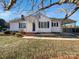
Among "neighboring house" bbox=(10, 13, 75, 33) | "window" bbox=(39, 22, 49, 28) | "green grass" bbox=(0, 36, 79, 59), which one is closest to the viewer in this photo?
"green grass" bbox=(0, 36, 79, 59)

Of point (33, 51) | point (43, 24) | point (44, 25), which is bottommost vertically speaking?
point (33, 51)

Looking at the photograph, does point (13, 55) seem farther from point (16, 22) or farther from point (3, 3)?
point (16, 22)

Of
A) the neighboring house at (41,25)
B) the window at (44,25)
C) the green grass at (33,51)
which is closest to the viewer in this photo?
the green grass at (33,51)

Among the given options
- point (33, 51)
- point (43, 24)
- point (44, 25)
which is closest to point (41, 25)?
point (43, 24)

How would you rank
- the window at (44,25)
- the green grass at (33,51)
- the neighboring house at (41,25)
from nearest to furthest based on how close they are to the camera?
the green grass at (33,51) < the neighboring house at (41,25) < the window at (44,25)

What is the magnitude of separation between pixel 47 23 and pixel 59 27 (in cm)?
260

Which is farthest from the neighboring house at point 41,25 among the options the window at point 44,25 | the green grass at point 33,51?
the green grass at point 33,51

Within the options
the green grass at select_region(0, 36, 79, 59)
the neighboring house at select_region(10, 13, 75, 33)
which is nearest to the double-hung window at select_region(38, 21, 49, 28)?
the neighboring house at select_region(10, 13, 75, 33)

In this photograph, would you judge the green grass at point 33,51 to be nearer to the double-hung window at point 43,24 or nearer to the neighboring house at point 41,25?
the neighboring house at point 41,25

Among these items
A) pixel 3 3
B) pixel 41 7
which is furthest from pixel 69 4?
pixel 3 3

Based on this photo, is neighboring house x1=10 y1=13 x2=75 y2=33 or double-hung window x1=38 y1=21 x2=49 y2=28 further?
double-hung window x1=38 y1=21 x2=49 y2=28

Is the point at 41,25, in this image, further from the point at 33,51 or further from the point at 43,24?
the point at 33,51

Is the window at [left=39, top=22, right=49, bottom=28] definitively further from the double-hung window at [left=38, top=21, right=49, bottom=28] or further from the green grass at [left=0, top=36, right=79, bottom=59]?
the green grass at [left=0, top=36, right=79, bottom=59]

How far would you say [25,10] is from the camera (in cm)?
868
